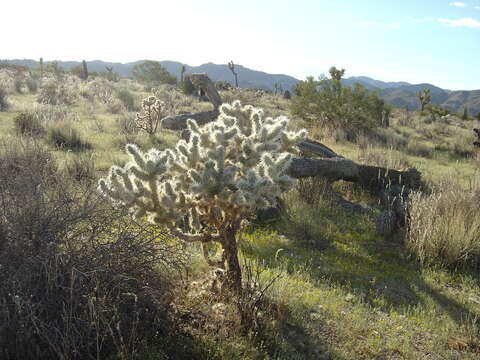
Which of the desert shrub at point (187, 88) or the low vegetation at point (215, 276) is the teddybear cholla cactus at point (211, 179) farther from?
the desert shrub at point (187, 88)

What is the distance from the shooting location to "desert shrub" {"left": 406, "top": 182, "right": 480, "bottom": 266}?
5.10 metres

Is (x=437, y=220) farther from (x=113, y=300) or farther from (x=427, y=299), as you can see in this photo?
(x=113, y=300)

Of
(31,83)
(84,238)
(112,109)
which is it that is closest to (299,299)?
(84,238)

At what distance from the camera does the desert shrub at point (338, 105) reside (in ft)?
51.8

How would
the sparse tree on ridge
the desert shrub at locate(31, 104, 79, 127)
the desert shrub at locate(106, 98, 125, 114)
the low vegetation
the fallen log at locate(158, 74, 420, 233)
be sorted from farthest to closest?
the sparse tree on ridge, the desert shrub at locate(106, 98, 125, 114), the desert shrub at locate(31, 104, 79, 127), the fallen log at locate(158, 74, 420, 233), the low vegetation

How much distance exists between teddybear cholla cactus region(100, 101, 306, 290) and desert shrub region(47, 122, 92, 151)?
273 inches

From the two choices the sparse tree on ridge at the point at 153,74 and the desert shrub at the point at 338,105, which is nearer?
the desert shrub at the point at 338,105

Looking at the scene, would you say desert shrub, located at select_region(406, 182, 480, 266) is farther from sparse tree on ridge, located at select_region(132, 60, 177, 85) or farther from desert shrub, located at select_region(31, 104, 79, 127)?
sparse tree on ridge, located at select_region(132, 60, 177, 85)

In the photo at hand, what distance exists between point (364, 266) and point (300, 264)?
926 millimetres

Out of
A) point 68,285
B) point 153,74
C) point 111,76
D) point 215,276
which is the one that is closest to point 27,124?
point 68,285

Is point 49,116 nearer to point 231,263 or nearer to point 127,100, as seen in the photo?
point 127,100

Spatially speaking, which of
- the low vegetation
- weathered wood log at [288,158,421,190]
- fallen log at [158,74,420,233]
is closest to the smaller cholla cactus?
fallen log at [158,74,420,233]

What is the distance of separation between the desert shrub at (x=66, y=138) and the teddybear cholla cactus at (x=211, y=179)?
6946 mm

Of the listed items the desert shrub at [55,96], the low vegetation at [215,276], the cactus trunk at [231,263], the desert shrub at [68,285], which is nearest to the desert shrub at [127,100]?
the desert shrub at [55,96]
